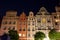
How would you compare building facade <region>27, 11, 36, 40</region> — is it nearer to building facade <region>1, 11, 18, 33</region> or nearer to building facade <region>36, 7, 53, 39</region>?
building facade <region>36, 7, 53, 39</region>

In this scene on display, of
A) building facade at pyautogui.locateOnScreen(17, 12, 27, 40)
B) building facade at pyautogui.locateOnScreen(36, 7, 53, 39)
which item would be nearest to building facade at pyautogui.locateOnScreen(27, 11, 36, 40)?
building facade at pyautogui.locateOnScreen(17, 12, 27, 40)

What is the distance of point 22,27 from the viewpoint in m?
17.2

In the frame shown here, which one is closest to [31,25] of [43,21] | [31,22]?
[31,22]

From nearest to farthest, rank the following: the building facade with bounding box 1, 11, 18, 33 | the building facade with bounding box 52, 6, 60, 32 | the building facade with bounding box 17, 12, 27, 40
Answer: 1. the building facade with bounding box 17, 12, 27, 40
2. the building facade with bounding box 52, 6, 60, 32
3. the building facade with bounding box 1, 11, 18, 33

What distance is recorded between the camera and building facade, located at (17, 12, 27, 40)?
16516mm

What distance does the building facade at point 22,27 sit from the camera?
16.5 m

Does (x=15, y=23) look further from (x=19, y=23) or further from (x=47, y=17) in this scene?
(x=47, y=17)

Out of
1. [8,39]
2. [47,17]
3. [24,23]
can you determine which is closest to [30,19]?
[24,23]

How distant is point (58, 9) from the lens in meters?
17.6

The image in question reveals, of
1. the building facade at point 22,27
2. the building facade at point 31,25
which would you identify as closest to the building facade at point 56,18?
the building facade at point 31,25

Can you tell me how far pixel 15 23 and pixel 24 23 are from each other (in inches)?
39.2

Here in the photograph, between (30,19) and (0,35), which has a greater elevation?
(30,19)

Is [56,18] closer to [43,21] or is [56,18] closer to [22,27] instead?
[43,21]

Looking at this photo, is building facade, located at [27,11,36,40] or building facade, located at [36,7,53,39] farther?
building facade, located at [36,7,53,39]
